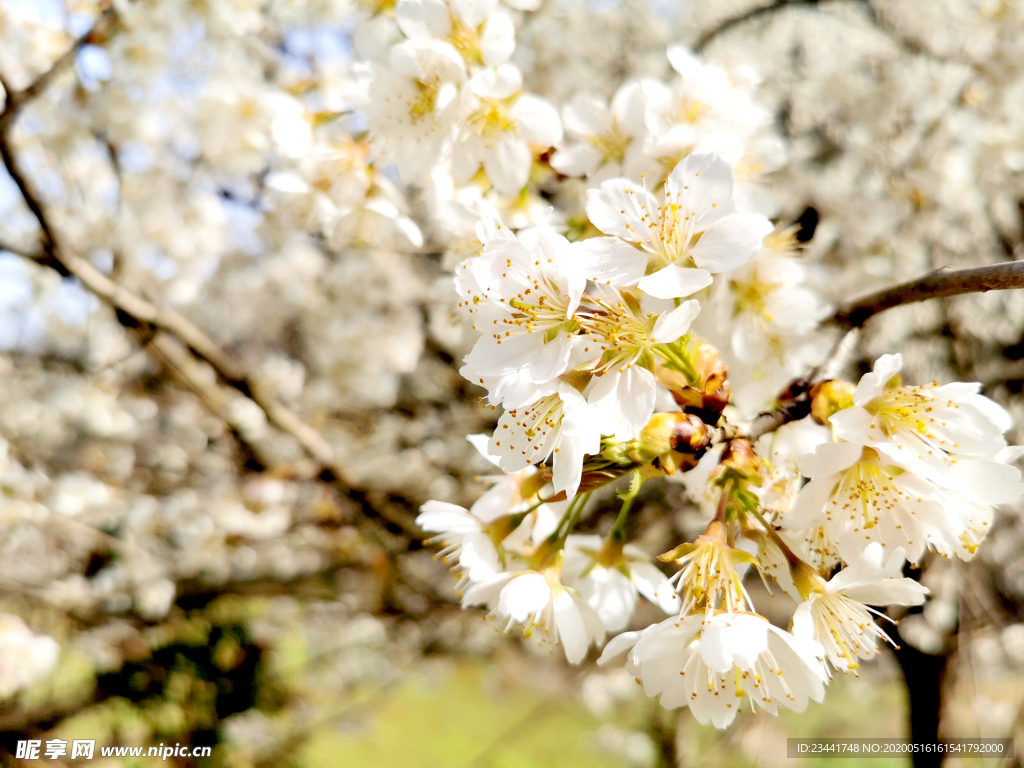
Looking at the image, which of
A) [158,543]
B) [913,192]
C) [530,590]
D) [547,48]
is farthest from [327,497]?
[913,192]

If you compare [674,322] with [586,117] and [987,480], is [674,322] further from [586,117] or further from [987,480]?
[586,117]

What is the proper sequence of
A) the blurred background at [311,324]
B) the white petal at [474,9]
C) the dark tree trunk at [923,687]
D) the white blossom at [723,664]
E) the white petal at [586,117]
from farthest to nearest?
the dark tree trunk at [923,687], the blurred background at [311,324], the white petal at [586,117], the white petal at [474,9], the white blossom at [723,664]

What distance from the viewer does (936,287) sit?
71cm

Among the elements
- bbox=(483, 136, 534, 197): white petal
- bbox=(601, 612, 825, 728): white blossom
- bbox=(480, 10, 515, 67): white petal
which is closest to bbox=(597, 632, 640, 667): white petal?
bbox=(601, 612, 825, 728): white blossom

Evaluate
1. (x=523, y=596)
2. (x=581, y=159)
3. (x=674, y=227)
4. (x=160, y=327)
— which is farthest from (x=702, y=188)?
(x=160, y=327)

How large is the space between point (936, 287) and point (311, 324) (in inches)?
118

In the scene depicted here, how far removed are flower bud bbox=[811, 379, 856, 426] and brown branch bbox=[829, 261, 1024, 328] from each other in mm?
140

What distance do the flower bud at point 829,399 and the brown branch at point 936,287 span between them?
140mm

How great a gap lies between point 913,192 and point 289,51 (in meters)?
2.45

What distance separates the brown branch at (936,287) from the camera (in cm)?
60

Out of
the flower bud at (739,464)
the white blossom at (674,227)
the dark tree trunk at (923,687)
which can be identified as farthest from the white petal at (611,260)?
the dark tree trunk at (923,687)

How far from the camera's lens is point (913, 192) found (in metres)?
2.32

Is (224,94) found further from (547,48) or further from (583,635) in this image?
(583,635)

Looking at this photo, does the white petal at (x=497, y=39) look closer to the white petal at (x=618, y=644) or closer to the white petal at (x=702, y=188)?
the white petal at (x=702, y=188)
